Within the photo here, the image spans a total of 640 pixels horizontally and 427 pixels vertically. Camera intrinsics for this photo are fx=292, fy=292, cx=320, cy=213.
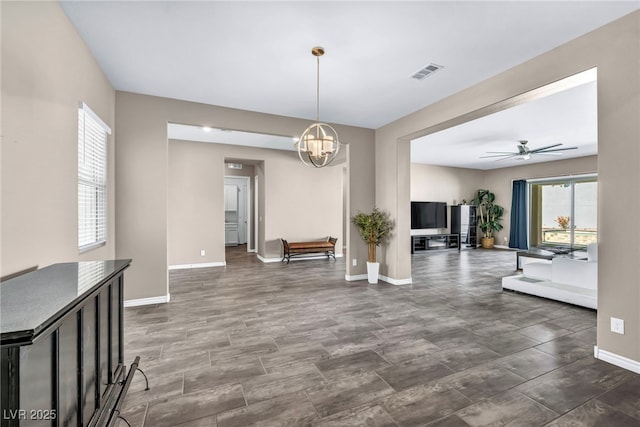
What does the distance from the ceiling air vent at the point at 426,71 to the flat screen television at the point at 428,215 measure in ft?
21.1

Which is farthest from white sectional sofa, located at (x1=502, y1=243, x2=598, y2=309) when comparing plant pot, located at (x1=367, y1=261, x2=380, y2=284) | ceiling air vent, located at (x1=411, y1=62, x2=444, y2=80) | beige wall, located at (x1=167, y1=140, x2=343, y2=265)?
beige wall, located at (x1=167, y1=140, x2=343, y2=265)

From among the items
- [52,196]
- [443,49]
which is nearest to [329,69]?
[443,49]

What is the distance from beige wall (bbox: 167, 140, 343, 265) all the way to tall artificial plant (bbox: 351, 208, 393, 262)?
265 centimetres

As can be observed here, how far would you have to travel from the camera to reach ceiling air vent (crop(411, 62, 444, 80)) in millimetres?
3188

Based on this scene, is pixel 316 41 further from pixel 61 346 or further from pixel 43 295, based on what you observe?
pixel 61 346

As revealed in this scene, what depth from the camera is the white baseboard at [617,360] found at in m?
2.30

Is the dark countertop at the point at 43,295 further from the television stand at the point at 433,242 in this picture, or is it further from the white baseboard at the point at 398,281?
the television stand at the point at 433,242

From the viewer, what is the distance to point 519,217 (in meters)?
9.68

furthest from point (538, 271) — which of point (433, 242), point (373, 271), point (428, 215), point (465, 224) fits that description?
point (465, 224)

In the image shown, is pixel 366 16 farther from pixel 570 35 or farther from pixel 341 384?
pixel 341 384

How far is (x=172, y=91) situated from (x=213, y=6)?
189 cm

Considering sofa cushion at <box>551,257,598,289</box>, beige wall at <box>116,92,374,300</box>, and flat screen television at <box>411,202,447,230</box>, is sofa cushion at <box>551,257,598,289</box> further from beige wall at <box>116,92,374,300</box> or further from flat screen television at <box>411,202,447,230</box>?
flat screen television at <box>411,202,447,230</box>

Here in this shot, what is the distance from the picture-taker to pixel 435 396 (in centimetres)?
202

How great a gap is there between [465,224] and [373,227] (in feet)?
21.2
